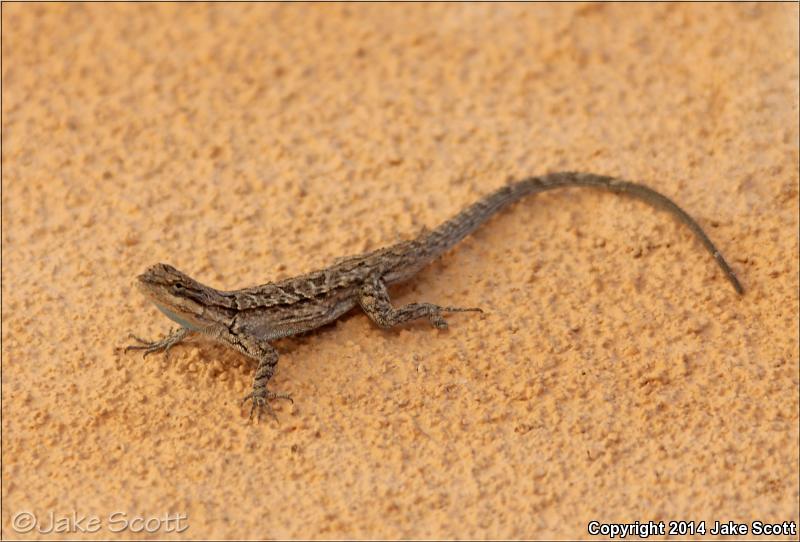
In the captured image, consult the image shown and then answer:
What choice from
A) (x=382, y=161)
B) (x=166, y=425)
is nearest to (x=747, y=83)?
(x=382, y=161)

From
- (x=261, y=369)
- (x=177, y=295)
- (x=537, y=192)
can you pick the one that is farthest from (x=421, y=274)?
(x=177, y=295)

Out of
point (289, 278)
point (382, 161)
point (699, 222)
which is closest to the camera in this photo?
point (289, 278)

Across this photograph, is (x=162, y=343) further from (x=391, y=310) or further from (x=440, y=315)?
(x=440, y=315)

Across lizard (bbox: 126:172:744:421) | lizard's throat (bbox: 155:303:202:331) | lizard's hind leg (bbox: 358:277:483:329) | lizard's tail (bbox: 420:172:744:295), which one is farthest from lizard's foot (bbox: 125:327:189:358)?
lizard's tail (bbox: 420:172:744:295)

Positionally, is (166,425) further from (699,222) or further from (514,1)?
(514,1)

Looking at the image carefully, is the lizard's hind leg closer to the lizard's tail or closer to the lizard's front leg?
the lizard's tail

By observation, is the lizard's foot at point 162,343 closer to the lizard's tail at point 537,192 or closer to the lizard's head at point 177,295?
the lizard's head at point 177,295

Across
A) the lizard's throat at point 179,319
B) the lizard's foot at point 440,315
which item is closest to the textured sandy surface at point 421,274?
the lizard's foot at point 440,315
